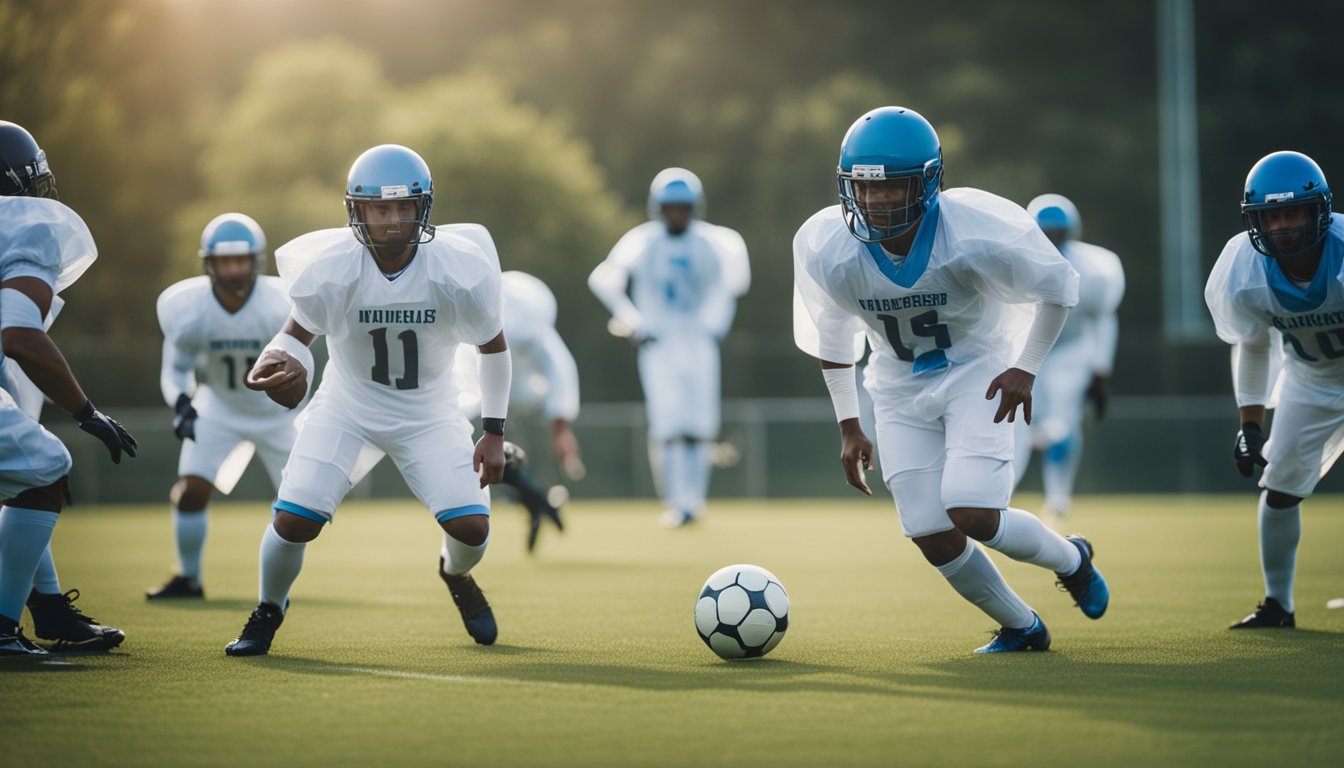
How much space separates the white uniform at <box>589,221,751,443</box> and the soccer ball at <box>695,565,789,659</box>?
8006 millimetres

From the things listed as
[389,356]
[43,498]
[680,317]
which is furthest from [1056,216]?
[43,498]

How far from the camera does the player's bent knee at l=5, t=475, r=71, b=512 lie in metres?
6.22

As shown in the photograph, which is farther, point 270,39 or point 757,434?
point 270,39

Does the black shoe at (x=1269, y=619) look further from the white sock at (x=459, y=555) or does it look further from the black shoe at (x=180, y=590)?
the black shoe at (x=180, y=590)

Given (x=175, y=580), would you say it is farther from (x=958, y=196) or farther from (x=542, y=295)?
(x=958, y=196)

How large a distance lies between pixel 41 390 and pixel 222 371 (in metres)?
2.95

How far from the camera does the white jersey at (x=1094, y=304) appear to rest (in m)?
12.5

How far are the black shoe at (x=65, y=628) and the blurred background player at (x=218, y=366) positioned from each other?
2117mm

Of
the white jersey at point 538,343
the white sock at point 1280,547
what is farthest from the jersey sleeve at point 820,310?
the white jersey at point 538,343

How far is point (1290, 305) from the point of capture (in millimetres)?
6422

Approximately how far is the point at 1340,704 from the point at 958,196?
94.2 inches

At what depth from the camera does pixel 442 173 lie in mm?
33062

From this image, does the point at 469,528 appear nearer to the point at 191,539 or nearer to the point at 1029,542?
the point at 1029,542

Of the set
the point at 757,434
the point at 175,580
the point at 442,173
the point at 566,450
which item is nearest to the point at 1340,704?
the point at 175,580
